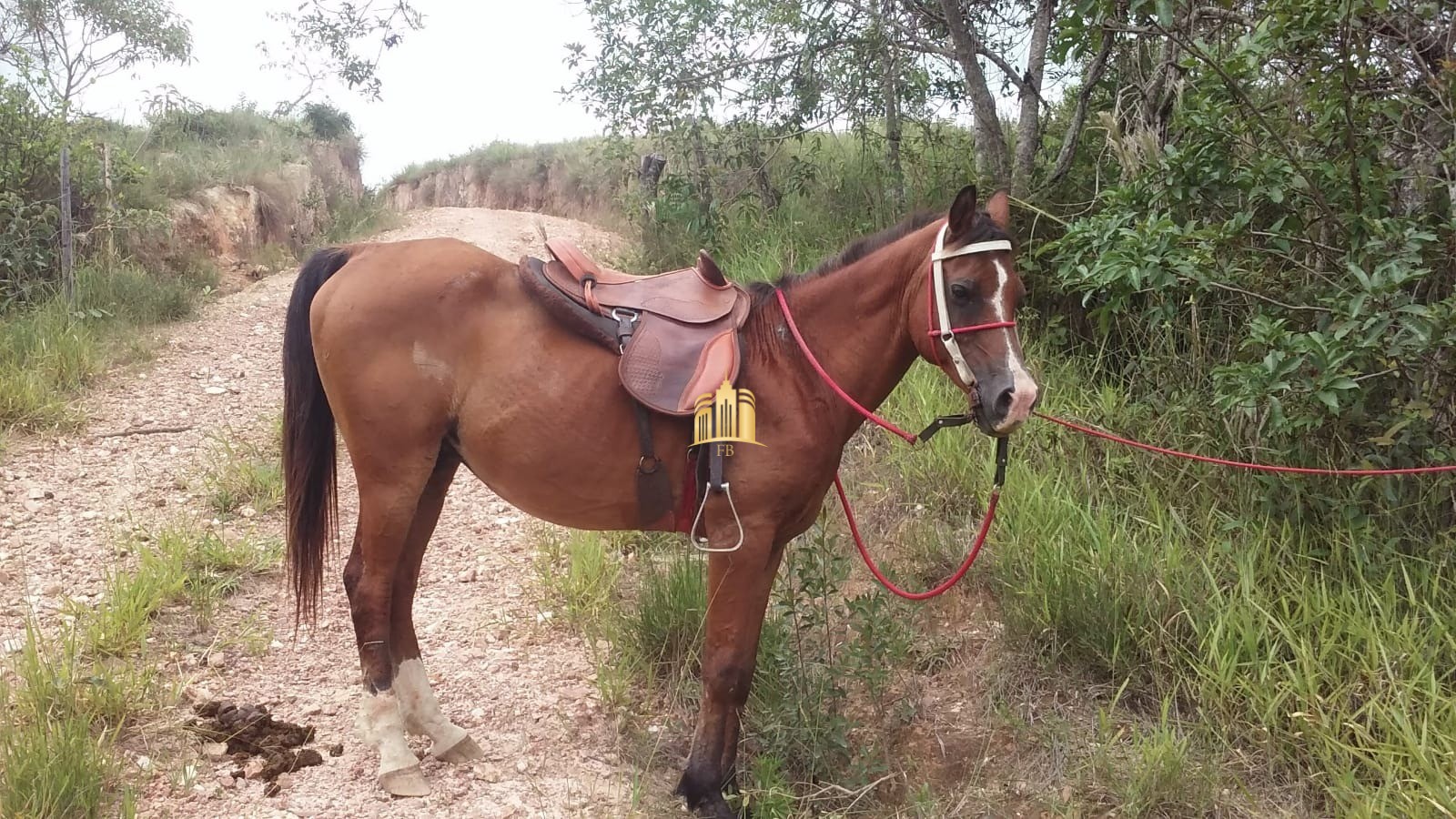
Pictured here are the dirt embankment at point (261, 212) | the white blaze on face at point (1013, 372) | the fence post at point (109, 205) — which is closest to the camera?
the white blaze on face at point (1013, 372)

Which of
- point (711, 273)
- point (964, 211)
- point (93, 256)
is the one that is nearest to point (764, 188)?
point (711, 273)

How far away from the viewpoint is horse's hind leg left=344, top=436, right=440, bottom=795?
2543 mm

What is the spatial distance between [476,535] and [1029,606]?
2980mm

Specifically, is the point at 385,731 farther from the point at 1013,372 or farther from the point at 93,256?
the point at 93,256

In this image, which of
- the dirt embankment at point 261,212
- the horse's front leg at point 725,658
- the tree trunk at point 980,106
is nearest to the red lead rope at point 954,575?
the horse's front leg at point 725,658

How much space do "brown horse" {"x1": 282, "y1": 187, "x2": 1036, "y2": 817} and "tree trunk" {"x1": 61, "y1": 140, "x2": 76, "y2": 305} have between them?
18.9 feet

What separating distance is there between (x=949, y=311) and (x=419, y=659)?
82.2 inches

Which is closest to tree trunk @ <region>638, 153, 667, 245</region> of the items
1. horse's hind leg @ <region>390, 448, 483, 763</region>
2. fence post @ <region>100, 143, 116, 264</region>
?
fence post @ <region>100, 143, 116, 264</region>

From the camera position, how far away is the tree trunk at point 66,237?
6.78 metres

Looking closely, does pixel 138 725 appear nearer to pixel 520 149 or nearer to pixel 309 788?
pixel 309 788

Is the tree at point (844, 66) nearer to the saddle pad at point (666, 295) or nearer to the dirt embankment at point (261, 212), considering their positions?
the saddle pad at point (666, 295)

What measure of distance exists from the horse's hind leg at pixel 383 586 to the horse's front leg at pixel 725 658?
2.91ft

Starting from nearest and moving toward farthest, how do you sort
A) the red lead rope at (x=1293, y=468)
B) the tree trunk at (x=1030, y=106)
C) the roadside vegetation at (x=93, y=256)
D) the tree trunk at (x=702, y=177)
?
the red lead rope at (x=1293, y=468) → the tree trunk at (x=1030, y=106) → the roadside vegetation at (x=93, y=256) → the tree trunk at (x=702, y=177)

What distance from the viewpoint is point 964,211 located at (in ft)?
7.00
